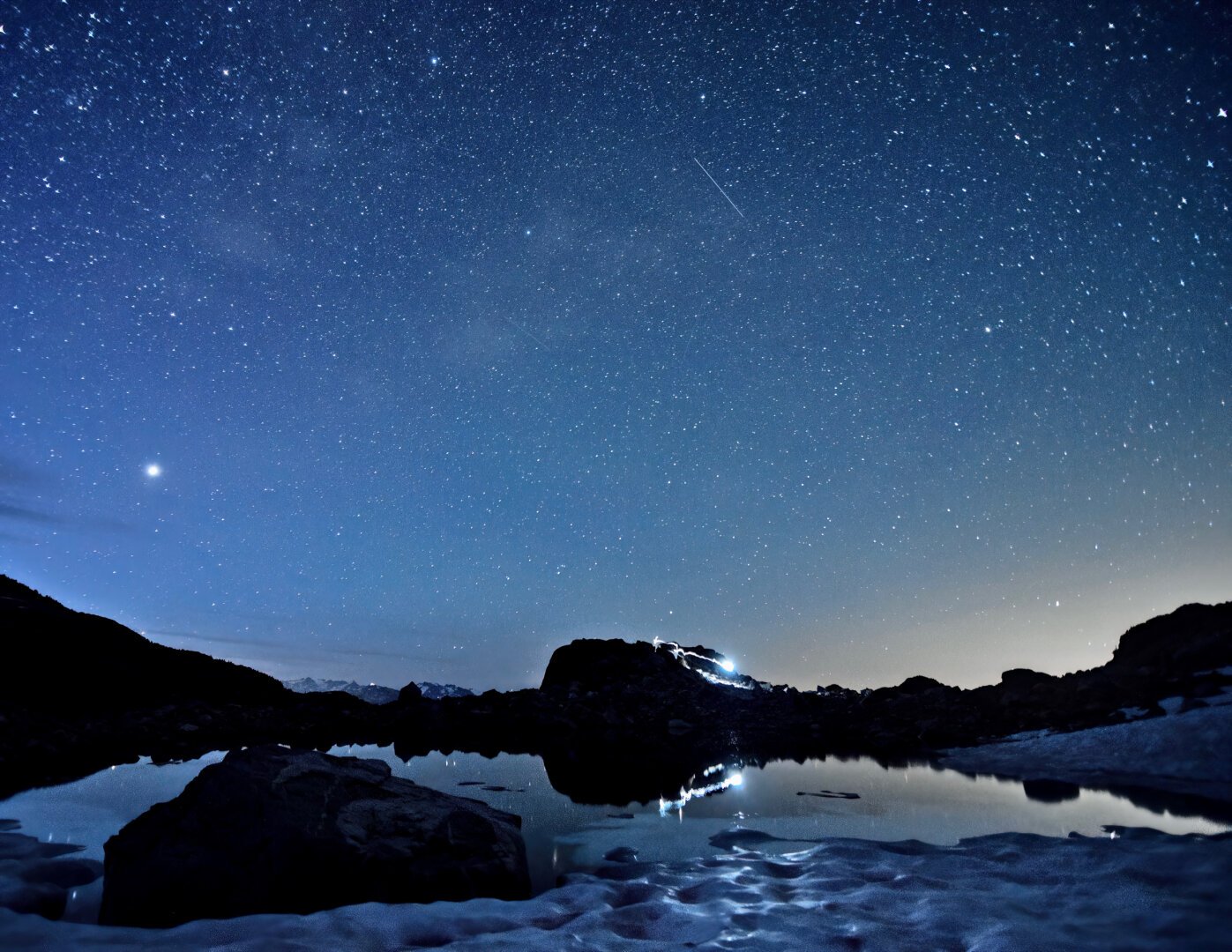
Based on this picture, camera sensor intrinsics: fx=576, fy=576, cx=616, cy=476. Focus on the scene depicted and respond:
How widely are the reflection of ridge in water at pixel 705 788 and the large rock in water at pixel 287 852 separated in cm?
427

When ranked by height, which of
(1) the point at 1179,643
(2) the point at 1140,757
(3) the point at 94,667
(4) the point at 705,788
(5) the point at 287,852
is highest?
(3) the point at 94,667

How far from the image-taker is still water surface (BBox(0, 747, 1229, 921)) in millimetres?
6867

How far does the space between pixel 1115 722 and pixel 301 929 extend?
1585cm

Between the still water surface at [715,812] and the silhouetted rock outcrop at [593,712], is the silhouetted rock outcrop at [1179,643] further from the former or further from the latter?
the still water surface at [715,812]

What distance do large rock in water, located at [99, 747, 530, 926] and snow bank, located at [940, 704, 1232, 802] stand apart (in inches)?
397

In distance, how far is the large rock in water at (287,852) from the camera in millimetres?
4734

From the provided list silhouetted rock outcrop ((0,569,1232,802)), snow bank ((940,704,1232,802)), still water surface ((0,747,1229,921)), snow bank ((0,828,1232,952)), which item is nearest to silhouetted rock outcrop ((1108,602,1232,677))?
silhouetted rock outcrop ((0,569,1232,802))

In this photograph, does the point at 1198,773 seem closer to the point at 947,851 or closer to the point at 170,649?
the point at 947,851

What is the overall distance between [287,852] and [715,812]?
625 centimetres

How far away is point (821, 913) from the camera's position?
4.62 meters

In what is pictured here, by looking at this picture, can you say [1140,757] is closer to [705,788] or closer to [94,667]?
[705,788]

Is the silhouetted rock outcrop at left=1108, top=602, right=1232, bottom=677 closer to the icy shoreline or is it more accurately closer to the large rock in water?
the icy shoreline

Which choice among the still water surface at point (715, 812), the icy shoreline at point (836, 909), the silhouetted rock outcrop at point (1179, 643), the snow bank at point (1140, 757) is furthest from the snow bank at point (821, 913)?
the silhouetted rock outcrop at point (1179, 643)

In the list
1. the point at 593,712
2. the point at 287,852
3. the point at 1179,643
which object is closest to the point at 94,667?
the point at 593,712
